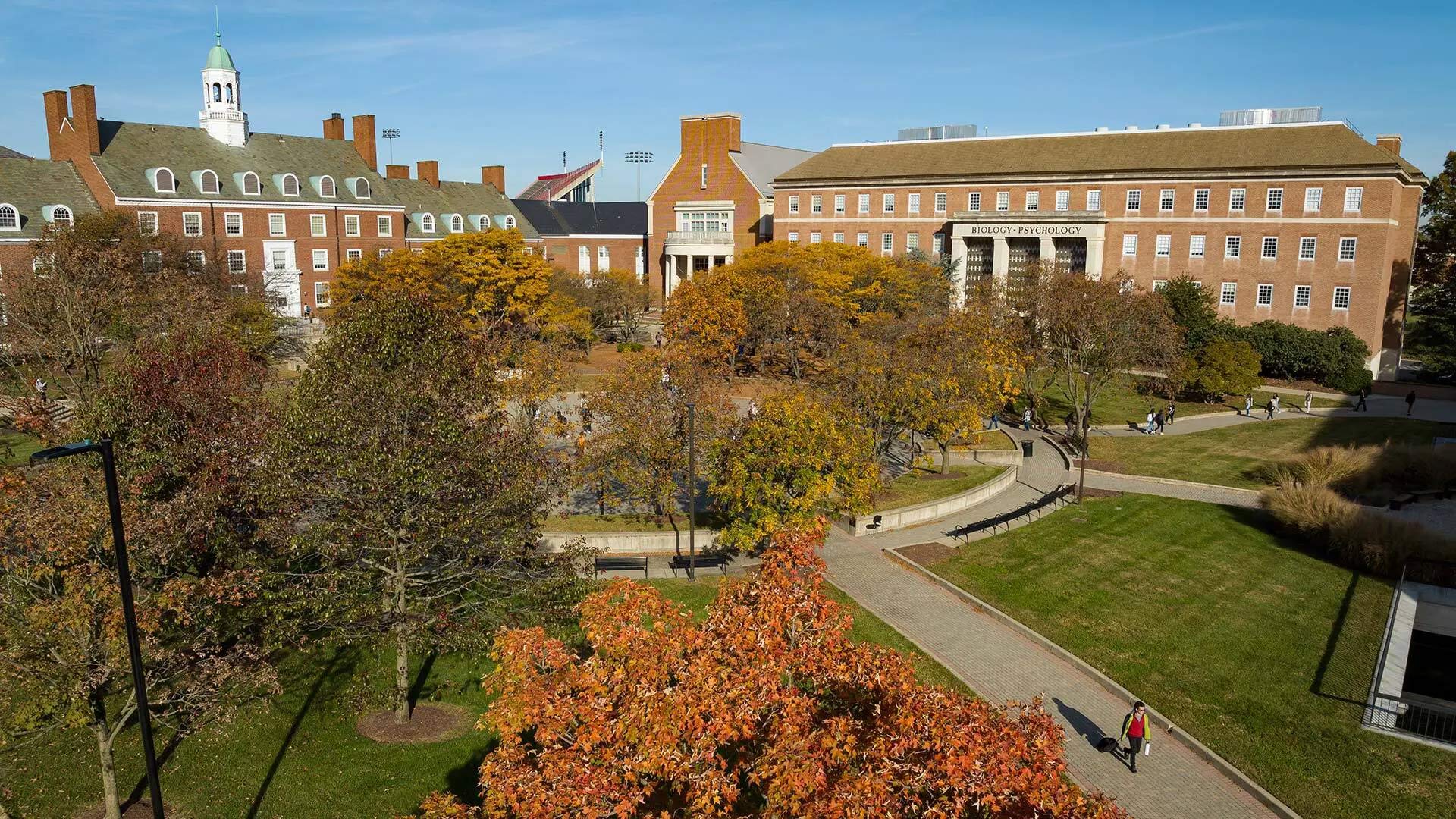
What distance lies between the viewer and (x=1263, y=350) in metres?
52.2

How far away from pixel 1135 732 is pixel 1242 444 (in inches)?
1102

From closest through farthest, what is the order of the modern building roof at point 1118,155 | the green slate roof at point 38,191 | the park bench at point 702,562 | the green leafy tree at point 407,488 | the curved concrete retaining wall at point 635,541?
the green leafy tree at point 407,488 < the park bench at point 702,562 < the curved concrete retaining wall at point 635,541 < the modern building roof at point 1118,155 < the green slate roof at point 38,191

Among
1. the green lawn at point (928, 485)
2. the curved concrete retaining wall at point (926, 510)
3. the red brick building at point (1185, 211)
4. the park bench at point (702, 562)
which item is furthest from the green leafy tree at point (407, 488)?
the red brick building at point (1185, 211)

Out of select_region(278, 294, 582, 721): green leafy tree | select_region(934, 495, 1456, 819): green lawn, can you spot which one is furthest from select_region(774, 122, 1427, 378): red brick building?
select_region(278, 294, 582, 721): green leafy tree

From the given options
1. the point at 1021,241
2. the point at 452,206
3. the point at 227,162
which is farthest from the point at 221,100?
the point at 1021,241

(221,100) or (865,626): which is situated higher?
(221,100)

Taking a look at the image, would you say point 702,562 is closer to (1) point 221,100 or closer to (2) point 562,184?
(1) point 221,100

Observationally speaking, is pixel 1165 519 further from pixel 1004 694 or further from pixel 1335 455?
pixel 1004 694

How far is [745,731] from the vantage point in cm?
991

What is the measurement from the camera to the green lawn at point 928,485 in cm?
3148

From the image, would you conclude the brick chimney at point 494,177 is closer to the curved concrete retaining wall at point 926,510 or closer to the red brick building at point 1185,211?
the red brick building at point 1185,211

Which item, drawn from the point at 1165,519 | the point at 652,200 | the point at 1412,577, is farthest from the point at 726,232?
the point at 1412,577

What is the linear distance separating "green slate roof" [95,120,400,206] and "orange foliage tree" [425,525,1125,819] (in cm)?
6165

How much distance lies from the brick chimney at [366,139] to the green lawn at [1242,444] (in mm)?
58072
